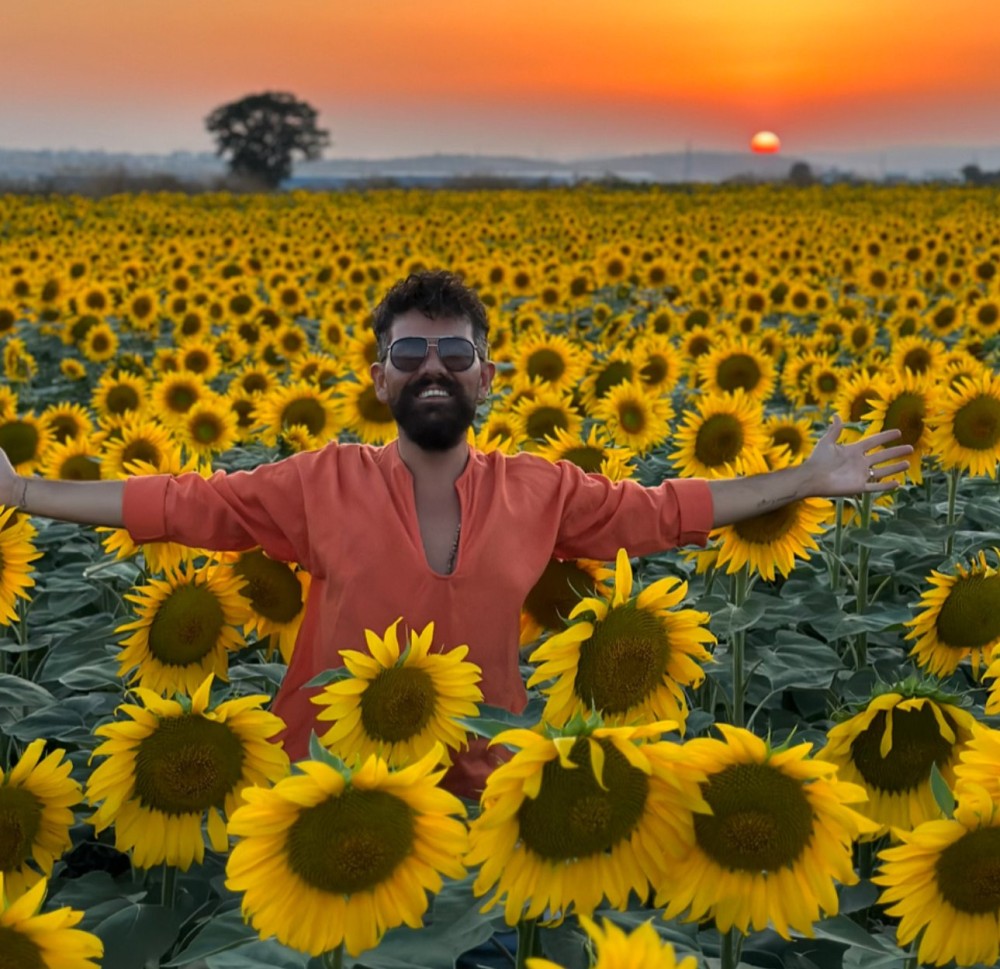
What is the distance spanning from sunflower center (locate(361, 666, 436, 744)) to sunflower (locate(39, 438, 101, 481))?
308cm

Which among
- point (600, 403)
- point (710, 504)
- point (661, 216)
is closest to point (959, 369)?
point (600, 403)

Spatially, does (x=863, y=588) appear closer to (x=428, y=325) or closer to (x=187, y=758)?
(x=428, y=325)

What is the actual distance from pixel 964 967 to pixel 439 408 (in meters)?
1.76

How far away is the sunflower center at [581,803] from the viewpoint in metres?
1.92

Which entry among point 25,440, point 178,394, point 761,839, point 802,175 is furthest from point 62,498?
point 802,175

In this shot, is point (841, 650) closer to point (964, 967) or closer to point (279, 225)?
point (964, 967)

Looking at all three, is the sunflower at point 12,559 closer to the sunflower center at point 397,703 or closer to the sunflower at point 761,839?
the sunflower center at point 397,703

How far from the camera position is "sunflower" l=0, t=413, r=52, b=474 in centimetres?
569

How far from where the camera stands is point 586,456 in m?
4.57

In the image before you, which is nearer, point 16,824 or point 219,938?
point 219,938

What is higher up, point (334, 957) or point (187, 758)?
point (187, 758)

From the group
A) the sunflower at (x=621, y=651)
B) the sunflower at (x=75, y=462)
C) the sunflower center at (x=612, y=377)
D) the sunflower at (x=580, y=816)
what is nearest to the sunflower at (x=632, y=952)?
the sunflower at (x=580, y=816)

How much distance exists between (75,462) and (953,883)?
4.12 m

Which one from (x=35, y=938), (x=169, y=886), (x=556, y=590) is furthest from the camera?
(x=556, y=590)
